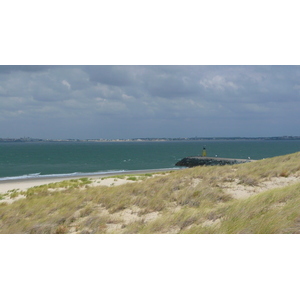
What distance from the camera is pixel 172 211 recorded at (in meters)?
9.30

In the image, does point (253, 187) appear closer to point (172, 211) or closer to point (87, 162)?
point (172, 211)

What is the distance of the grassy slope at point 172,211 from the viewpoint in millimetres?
6949

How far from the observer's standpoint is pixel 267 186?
39.2ft

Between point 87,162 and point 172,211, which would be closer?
point 172,211

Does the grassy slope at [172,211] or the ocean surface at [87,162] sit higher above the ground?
the grassy slope at [172,211]

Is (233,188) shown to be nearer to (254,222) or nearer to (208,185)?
(208,185)

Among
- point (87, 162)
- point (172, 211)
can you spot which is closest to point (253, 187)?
point (172, 211)

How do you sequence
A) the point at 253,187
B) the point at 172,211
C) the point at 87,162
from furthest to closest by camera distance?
the point at 87,162, the point at 253,187, the point at 172,211

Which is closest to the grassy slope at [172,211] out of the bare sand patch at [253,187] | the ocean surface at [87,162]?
the bare sand patch at [253,187]

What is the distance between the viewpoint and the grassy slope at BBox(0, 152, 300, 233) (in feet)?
22.8

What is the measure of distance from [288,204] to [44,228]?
7030 millimetres

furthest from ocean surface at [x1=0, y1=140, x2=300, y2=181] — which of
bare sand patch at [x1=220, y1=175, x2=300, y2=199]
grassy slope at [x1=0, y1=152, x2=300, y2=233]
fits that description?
bare sand patch at [x1=220, y1=175, x2=300, y2=199]

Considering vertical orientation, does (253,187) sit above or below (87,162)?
above

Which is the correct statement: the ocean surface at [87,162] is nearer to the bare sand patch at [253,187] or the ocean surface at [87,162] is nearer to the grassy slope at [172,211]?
the grassy slope at [172,211]
